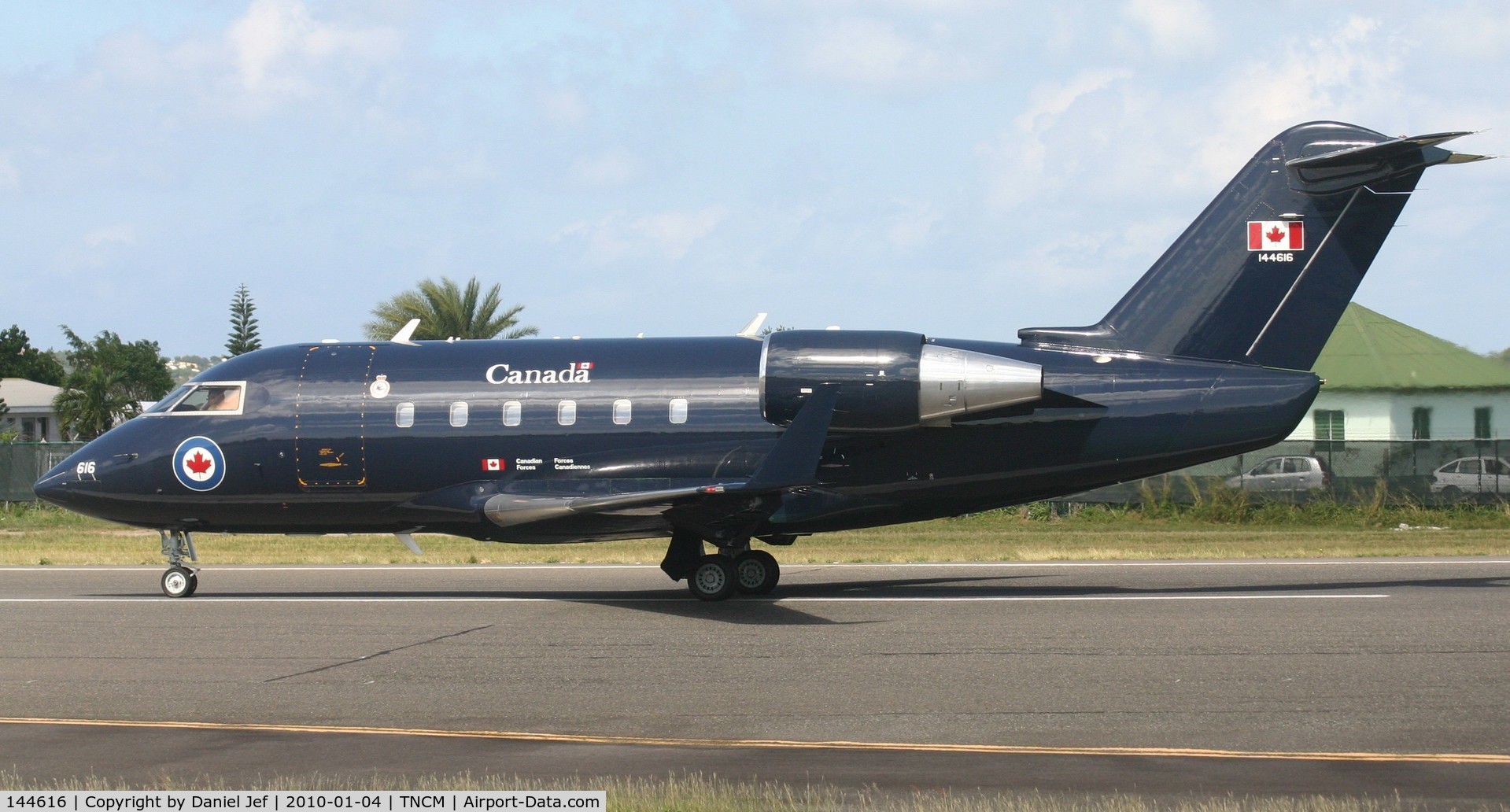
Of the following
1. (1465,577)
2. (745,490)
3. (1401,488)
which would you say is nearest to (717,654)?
(745,490)

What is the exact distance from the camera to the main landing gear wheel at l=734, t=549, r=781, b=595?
750 inches

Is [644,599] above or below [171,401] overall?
below

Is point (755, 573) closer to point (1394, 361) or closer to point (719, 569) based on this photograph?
point (719, 569)

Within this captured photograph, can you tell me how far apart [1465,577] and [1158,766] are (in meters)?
13.6

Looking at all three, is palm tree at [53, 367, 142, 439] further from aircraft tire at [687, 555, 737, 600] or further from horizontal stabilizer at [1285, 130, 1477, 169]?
horizontal stabilizer at [1285, 130, 1477, 169]

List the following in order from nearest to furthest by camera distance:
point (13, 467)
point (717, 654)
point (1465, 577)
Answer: point (717, 654) → point (1465, 577) → point (13, 467)

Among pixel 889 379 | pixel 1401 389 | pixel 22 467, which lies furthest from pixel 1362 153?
pixel 22 467

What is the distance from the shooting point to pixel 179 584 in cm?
2048

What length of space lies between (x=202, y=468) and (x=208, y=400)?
1.07m

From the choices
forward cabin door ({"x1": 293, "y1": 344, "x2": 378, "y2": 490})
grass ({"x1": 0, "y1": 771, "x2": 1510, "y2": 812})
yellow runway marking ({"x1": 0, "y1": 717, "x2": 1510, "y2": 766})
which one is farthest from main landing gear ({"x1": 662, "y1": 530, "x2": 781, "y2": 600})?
grass ({"x1": 0, "y1": 771, "x2": 1510, "y2": 812})

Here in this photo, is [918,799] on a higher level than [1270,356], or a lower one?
lower

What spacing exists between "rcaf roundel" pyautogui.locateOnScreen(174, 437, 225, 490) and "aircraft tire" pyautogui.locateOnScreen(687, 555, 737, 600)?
276 inches

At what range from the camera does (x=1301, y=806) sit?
25.9ft

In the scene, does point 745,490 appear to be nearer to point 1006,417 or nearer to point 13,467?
point 1006,417
